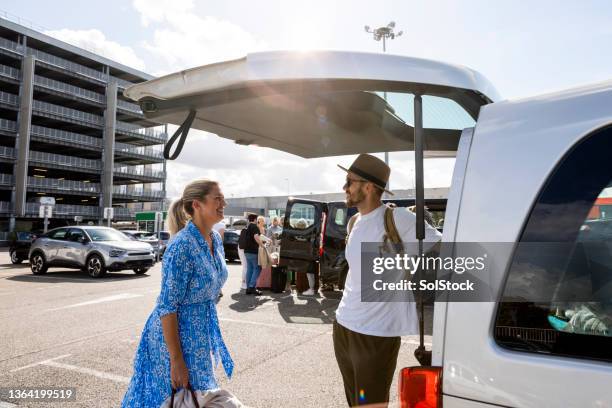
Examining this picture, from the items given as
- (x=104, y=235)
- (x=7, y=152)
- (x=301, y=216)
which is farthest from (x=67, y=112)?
(x=301, y=216)

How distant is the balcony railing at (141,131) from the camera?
172ft

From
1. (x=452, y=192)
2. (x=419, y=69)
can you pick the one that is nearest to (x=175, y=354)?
(x=452, y=192)

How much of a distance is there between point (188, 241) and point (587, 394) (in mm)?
1699

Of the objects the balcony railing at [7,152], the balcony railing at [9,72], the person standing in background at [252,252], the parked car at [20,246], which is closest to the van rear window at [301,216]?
the person standing in background at [252,252]

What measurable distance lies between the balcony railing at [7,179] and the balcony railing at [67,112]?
7.43 meters

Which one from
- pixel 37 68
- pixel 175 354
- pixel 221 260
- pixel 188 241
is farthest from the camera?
pixel 37 68

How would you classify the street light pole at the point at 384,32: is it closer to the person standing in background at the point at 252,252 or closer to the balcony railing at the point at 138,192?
the person standing in background at the point at 252,252

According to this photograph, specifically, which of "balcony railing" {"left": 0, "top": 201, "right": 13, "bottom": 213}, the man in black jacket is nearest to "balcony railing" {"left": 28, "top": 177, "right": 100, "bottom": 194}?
"balcony railing" {"left": 0, "top": 201, "right": 13, "bottom": 213}

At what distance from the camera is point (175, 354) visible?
199 cm

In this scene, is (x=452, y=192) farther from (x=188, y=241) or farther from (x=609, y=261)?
(x=188, y=241)

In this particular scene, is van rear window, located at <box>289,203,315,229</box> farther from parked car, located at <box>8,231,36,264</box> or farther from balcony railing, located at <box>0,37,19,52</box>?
balcony railing, located at <box>0,37,19,52</box>

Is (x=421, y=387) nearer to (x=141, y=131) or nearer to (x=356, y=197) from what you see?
(x=356, y=197)

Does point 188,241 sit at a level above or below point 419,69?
below

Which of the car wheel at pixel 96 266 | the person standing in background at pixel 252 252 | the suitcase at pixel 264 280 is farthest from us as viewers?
the car wheel at pixel 96 266
